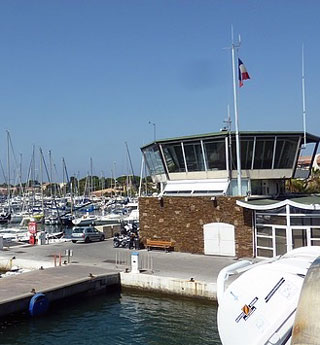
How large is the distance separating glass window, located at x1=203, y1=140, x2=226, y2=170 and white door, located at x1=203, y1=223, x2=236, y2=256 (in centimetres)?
371

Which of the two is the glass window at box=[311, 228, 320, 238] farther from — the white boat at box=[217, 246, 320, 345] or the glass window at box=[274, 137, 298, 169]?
the white boat at box=[217, 246, 320, 345]

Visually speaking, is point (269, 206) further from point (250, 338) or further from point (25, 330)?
point (250, 338)

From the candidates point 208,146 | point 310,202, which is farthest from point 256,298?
point 208,146

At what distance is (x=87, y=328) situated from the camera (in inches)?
665

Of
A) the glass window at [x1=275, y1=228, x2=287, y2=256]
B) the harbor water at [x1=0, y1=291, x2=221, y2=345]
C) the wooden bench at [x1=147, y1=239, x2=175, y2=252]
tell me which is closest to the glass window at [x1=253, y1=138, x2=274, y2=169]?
the glass window at [x1=275, y1=228, x2=287, y2=256]

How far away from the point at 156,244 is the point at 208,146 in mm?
6708

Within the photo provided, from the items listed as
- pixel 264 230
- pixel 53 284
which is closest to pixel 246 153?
pixel 264 230

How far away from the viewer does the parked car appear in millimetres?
35469

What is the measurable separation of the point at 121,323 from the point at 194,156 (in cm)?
1392

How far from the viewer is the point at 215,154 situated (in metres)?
28.3

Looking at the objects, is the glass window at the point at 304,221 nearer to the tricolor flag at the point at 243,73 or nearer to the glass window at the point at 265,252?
the glass window at the point at 265,252

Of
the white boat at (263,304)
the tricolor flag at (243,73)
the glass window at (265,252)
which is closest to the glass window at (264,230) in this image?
the glass window at (265,252)

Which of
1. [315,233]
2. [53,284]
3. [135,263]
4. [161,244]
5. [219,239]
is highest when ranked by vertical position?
[315,233]

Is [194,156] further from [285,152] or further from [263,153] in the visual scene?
[285,152]
